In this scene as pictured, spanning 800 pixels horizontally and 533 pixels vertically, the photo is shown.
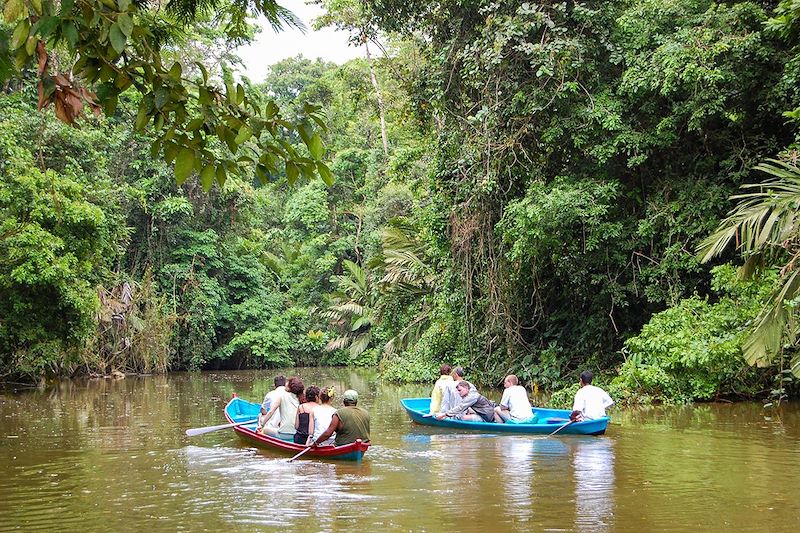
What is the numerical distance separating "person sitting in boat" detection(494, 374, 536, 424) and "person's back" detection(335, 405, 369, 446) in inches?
123

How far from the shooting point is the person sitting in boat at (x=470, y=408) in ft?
40.9

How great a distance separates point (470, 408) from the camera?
12.5 m

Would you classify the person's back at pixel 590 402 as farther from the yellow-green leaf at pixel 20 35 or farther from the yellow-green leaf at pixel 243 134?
the yellow-green leaf at pixel 20 35

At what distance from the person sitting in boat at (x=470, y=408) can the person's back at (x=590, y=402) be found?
1518 mm

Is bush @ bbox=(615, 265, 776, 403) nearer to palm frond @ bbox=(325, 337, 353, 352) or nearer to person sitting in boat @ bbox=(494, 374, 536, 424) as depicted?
person sitting in boat @ bbox=(494, 374, 536, 424)

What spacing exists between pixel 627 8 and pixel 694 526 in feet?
39.7

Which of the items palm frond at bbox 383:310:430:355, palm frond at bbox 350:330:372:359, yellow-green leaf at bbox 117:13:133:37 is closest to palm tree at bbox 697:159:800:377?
yellow-green leaf at bbox 117:13:133:37

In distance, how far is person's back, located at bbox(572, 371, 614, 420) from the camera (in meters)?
11.4

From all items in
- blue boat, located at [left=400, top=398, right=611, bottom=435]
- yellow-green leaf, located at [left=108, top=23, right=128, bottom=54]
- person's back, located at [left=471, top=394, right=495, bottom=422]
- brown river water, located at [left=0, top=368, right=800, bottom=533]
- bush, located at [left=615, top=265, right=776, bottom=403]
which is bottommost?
brown river water, located at [left=0, top=368, right=800, bottom=533]

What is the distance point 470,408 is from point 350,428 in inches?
131

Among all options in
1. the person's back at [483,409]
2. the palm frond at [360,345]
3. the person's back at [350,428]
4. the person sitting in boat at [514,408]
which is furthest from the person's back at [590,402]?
the palm frond at [360,345]

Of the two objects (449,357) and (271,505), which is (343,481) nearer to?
(271,505)

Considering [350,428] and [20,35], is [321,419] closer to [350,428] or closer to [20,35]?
[350,428]

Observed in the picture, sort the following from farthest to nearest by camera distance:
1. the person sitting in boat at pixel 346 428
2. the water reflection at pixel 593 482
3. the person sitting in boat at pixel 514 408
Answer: the person sitting in boat at pixel 514 408, the person sitting in boat at pixel 346 428, the water reflection at pixel 593 482
